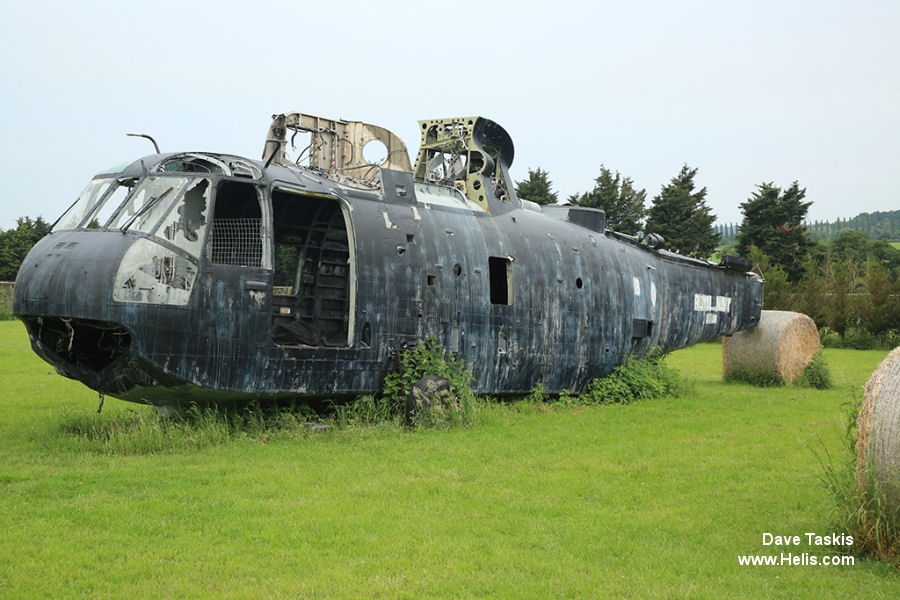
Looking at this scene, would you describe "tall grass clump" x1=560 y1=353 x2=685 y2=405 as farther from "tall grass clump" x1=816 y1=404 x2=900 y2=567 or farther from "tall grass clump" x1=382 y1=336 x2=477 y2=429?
"tall grass clump" x1=816 y1=404 x2=900 y2=567

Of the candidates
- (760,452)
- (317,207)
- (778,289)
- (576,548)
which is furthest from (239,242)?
Answer: (778,289)

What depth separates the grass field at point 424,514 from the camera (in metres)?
6.07

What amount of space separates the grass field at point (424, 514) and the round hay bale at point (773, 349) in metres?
7.75

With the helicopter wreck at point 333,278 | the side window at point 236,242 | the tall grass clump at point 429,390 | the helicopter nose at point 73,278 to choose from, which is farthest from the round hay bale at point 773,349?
the helicopter nose at point 73,278

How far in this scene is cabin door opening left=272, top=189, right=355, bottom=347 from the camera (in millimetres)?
13672

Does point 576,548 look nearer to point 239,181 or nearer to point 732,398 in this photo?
point 239,181

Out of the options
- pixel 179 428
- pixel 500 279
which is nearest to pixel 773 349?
pixel 500 279

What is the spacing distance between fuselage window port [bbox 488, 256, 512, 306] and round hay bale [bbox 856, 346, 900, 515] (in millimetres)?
7785

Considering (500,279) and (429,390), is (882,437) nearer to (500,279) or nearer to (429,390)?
(429,390)

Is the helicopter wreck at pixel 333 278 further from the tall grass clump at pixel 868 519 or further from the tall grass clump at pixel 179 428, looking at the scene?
the tall grass clump at pixel 868 519

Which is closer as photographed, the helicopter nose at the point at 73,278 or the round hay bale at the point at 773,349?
the helicopter nose at the point at 73,278

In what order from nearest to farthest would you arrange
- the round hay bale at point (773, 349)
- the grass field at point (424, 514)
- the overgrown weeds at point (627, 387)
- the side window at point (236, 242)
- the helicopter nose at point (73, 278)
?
the grass field at point (424, 514) → the helicopter nose at point (73, 278) → the side window at point (236, 242) → the overgrown weeds at point (627, 387) → the round hay bale at point (773, 349)

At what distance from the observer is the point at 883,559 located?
650 centimetres

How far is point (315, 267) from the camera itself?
14.2 metres
